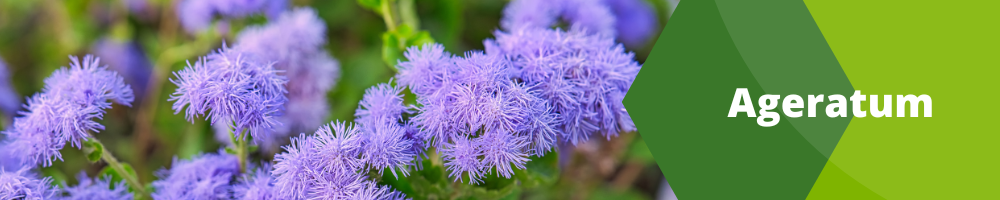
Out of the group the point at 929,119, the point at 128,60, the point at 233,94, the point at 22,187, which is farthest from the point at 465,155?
the point at 128,60

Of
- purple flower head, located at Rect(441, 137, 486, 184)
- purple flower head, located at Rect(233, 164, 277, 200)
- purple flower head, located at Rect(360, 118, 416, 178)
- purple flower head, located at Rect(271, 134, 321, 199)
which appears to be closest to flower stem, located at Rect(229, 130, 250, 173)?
purple flower head, located at Rect(233, 164, 277, 200)

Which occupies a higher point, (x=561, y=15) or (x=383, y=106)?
(x=561, y=15)

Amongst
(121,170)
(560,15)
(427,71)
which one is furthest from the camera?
(560,15)

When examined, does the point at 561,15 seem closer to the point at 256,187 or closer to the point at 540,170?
the point at 540,170

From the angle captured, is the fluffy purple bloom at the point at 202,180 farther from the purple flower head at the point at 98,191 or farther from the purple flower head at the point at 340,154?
the purple flower head at the point at 340,154

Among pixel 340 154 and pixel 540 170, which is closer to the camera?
pixel 340 154

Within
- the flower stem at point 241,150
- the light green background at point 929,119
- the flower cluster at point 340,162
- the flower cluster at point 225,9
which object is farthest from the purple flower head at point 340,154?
the light green background at point 929,119

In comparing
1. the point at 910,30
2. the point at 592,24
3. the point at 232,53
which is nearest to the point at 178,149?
the point at 232,53
